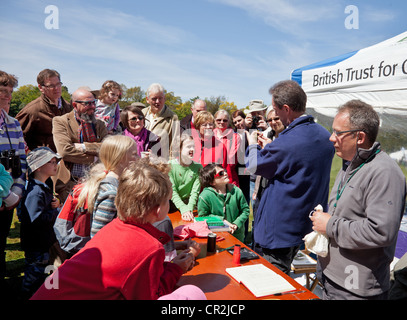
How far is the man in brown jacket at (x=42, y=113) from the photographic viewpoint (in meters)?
3.84

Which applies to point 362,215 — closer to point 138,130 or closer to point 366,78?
point 138,130

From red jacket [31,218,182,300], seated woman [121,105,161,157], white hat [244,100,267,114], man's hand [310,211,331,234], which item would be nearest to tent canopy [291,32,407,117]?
white hat [244,100,267,114]

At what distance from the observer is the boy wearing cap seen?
2967mm

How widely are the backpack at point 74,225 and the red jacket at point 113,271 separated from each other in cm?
100

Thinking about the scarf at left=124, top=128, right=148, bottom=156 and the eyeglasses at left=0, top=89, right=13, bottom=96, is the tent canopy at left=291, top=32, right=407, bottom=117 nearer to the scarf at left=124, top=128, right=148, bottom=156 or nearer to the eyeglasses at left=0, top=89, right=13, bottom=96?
the scarf at left=124, top=128, right=148, bottom=156

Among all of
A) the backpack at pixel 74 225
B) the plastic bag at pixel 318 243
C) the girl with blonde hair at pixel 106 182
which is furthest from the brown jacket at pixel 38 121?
the plastic bag at pixel 318 243

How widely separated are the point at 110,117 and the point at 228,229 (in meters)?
2.65

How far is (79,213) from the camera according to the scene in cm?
239

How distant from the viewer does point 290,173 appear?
8.02ft

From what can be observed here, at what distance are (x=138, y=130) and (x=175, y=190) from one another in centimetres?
104

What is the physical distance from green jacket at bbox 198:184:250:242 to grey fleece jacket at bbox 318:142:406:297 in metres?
1.59

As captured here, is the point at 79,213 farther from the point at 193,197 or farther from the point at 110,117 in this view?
the point at 110,117

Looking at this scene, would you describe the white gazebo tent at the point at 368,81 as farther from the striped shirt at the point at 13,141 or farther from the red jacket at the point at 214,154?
the striped shirt at the point at 13,141
